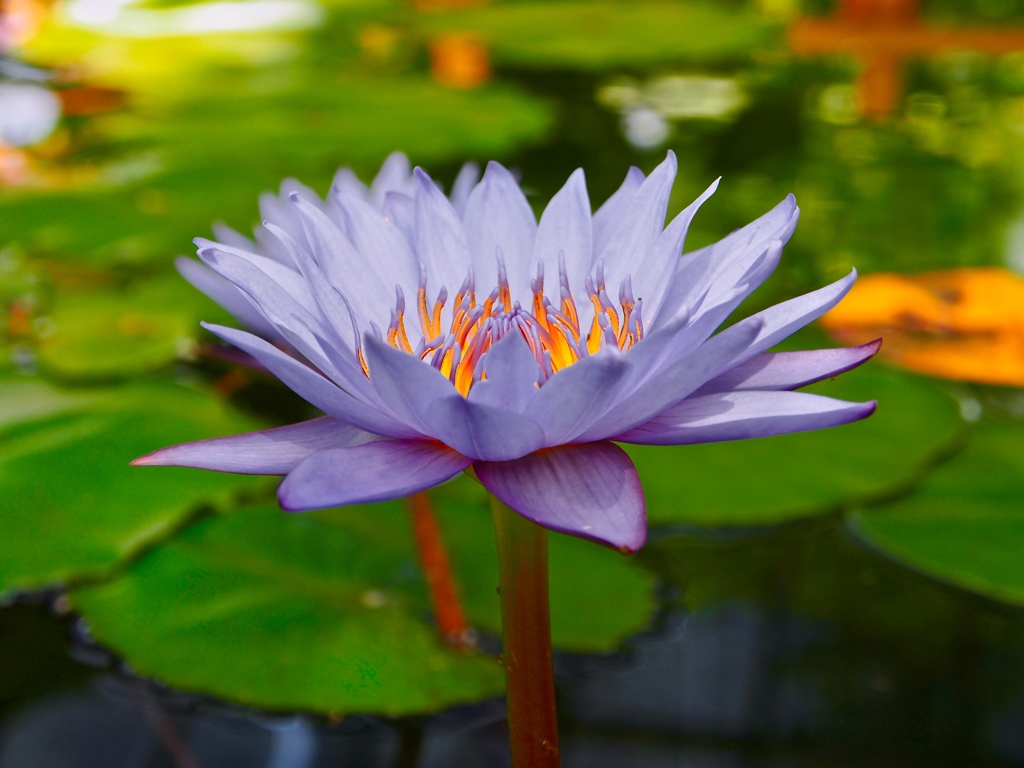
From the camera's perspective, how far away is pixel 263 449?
0.65 meters

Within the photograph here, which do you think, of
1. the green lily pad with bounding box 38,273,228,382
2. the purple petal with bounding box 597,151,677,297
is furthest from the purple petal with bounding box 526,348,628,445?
the green lily pad with bounding box 38,273,228,382

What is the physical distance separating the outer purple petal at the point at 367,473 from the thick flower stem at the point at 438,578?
44cm

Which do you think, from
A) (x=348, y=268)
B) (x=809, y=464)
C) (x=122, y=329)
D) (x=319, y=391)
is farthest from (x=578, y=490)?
(x=122, y=329)

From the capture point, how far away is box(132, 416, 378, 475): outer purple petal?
2.03 ft

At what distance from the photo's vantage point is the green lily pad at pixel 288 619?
103 centimetres

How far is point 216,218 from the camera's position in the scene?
209 cm

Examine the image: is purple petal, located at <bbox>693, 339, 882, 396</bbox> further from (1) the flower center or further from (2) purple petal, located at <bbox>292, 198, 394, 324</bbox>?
(2) purple petal, located at <bbox>292, 198, 394, 324</bbox>

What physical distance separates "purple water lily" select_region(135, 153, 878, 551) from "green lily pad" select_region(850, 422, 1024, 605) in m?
0.67

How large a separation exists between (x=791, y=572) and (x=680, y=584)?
15cm

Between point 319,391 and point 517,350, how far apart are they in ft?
0.43

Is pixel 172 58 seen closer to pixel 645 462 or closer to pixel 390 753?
pixel 645 462

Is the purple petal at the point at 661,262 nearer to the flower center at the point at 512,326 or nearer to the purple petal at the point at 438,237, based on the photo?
the flower center at the point at 512,326

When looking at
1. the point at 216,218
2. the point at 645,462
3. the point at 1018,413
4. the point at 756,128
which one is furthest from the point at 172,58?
the point at 1018,413

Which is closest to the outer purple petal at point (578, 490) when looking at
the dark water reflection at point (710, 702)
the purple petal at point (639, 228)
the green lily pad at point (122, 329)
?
the purple petal at point (639, 228)
